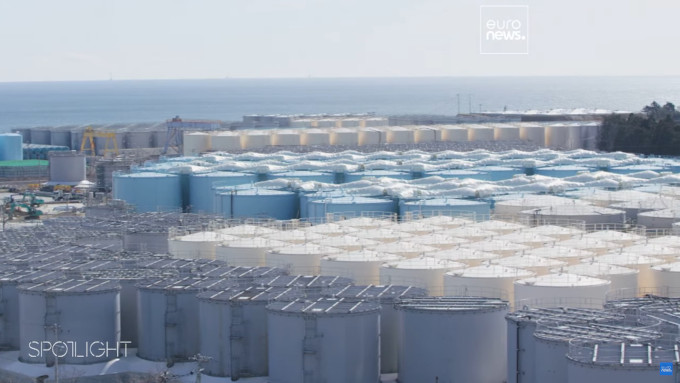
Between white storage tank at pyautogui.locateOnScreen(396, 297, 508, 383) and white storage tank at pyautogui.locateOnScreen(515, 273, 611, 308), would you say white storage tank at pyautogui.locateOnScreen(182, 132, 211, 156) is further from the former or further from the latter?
white storage tank at pyautogui.locateOnScreen(396, 297, 508, 383)

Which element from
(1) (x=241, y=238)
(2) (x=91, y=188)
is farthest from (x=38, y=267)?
(2) (x=91, y=188)

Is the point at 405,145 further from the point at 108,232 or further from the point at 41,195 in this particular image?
the point at 108,232

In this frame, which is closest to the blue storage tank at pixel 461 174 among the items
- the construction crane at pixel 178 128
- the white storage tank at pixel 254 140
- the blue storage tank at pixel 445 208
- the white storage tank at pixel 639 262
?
the blue storage tank at pixel 445 208

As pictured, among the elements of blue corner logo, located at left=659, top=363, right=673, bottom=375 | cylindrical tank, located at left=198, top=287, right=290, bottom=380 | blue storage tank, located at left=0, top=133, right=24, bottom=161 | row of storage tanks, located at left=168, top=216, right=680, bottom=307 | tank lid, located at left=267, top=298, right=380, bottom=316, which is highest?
blue storage tank, located at left=0, top=133, right=24, bottom=161

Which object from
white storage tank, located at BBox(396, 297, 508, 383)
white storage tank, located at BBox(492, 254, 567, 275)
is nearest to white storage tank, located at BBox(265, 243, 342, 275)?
white storage tank, located at BBox(492, 254, 567, 275)

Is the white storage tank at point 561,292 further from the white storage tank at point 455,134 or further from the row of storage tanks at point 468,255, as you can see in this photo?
the white storage tank at point 455,134

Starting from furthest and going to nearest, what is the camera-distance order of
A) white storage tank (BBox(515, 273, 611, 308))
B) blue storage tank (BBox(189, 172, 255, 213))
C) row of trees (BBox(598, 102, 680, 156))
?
row of trees (BBox(598, 102, 680, 156)), blue storage tank (BBox(189, 172, 255, 213)), white storage tank (BBox(515, 273, 611, 308))
